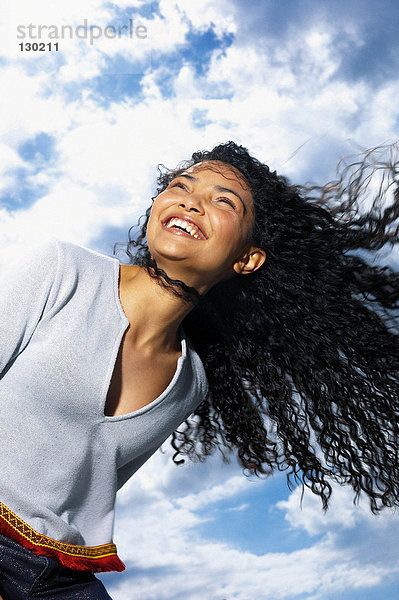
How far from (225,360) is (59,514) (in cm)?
140

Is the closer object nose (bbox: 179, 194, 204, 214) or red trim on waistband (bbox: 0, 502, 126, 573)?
red trim on waistband (bbox: 0, 502, 126, 573)

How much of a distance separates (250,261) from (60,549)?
1.60 metres

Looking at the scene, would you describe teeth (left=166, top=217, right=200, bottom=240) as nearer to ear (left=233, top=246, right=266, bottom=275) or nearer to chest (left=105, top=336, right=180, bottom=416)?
ear (left=233, top=246, right=266, bottom=275)

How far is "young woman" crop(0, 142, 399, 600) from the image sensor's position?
2.79 metres

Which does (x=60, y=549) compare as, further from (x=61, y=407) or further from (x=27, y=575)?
(x=61, y=407)

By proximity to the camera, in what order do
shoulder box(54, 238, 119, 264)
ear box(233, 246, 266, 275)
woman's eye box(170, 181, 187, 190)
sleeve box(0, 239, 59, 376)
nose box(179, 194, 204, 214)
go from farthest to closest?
1. ear box(233, 246, 266, 275)
2. woman's eye box(170, 181, 187, 190)
3. nose box(179, 194, 204, 214)
4. shoulder box(54, 238, 119, 264)
5. sleeve box(0, 239, 59, 376)

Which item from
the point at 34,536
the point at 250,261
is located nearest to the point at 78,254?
the point at 250,261

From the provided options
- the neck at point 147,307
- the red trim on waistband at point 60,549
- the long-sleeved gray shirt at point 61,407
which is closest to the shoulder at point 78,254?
the long-sleeved gray shirt at point 61,407

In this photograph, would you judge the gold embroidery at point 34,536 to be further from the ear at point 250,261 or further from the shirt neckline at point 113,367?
the ear at point 250,261

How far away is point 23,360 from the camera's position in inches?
110

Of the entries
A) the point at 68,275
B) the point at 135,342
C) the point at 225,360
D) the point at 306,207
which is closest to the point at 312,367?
the point at 225,360

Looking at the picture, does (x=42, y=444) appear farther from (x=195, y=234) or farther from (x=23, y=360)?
(x=195, y=234)

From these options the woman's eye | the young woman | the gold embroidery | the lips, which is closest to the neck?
the young woman

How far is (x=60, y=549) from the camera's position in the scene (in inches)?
112
